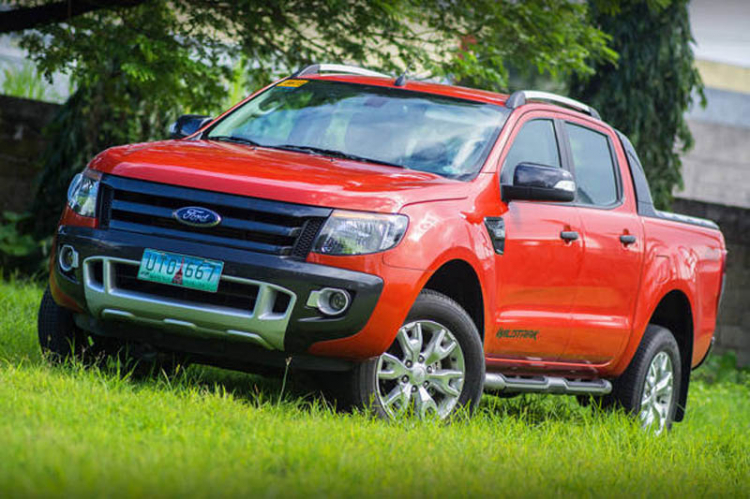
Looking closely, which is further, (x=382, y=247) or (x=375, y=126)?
(x=375, y=126)

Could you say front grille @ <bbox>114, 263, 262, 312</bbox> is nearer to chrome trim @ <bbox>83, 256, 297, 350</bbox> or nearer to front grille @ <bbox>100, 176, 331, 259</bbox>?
chrome trim @ <bbox>83, 256, 297, 350</bbox>

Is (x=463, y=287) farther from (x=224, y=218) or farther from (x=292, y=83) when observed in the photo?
(x=292, y=83)

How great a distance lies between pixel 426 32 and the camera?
1124cm

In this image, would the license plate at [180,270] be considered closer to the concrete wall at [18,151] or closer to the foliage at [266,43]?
the foliage at [266,43]

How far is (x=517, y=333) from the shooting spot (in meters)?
6.82

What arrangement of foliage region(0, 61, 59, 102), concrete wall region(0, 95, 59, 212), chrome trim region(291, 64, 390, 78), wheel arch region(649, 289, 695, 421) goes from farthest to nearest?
foliage region(0, 61, 59, 102) → concrete wall region(0, 95, 59, 212) → wheel arch region(649, 289, 695, 421) → chrome trim region(291, 64, 390, 78)

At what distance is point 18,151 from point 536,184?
26.3ft

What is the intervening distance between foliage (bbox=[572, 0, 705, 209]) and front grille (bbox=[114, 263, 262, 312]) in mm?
9477

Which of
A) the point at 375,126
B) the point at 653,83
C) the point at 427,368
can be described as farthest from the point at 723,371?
the point at 427,368

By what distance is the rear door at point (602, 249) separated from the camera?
7.31 metres

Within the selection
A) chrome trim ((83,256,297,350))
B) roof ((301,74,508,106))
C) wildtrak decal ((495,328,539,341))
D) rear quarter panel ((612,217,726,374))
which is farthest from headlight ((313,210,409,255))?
rear quarter panel ((612,217,726,374))

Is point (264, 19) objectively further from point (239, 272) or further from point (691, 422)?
point (239, 272)

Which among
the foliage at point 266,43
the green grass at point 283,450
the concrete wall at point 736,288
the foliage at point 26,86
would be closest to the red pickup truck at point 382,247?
the green grass at point 283,450

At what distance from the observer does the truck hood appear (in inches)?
222
